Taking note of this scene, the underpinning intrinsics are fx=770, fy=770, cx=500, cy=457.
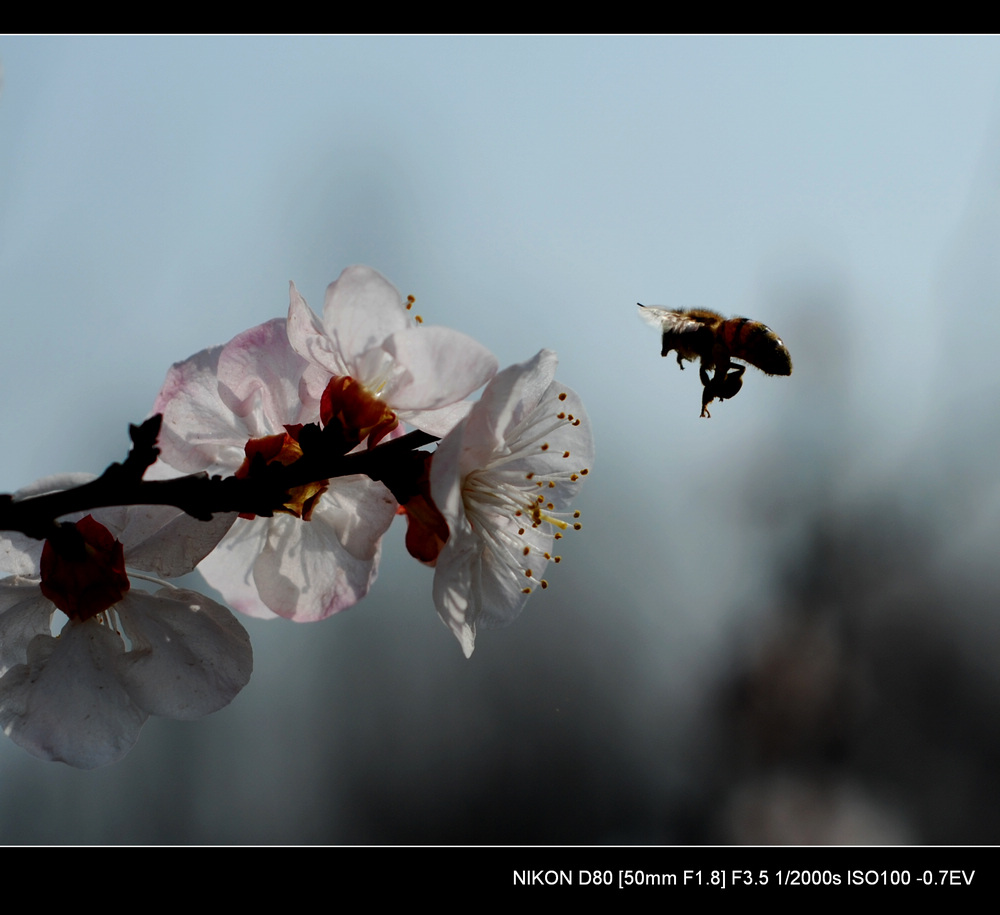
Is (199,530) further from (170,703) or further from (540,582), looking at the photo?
(540,582)

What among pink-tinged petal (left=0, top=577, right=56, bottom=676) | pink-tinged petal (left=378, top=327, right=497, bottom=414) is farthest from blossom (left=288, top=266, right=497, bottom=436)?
pink-tinged petal (left=0, top=577, right=56, bottom=676)

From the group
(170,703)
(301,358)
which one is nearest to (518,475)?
(301,358)

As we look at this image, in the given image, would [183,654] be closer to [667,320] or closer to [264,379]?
[264,379]

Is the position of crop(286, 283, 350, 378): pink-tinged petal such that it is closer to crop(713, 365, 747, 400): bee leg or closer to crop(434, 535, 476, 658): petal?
crop(434, 535, 476, 658): petal

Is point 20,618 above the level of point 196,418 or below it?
below

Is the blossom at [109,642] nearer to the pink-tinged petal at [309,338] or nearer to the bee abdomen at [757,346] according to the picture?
the pink-tinged petal at [309,338]

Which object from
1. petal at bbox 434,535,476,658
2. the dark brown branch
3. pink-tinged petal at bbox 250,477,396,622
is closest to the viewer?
the dark brown branch

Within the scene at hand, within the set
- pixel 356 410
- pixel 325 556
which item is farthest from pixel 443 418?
pixel 325 556
